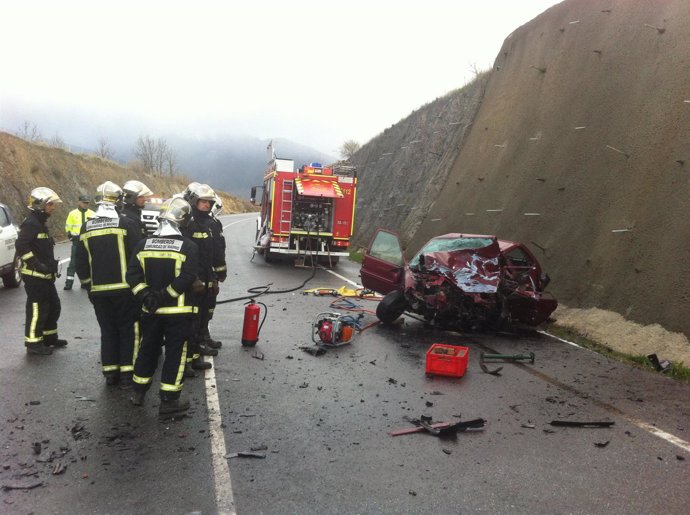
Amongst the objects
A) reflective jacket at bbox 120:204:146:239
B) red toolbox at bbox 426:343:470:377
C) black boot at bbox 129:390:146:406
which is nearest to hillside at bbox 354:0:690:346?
red toolbox at bbox 426:343:470:377

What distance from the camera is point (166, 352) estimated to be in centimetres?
461

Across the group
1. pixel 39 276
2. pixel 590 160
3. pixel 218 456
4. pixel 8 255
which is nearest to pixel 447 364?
pixel 218 456

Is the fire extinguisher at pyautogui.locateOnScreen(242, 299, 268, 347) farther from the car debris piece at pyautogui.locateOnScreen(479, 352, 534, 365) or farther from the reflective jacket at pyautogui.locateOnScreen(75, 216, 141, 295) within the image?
the car debris piece at pyautogui.locateOnScreen(479, 352, 534, 365)

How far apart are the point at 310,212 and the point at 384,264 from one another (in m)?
7.63

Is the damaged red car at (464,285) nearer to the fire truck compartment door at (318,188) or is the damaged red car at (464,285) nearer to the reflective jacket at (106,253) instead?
the reflective jacket at (106,253)

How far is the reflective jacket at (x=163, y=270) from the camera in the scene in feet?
15.0

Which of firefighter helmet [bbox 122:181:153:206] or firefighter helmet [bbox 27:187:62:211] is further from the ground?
firefighter helmet [bbox 122:181:153:206]

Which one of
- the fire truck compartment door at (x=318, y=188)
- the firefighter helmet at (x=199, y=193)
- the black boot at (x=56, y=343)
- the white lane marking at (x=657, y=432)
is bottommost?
the black boot at (x=56, y=343)

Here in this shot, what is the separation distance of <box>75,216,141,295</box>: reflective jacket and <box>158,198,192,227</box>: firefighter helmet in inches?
24.1

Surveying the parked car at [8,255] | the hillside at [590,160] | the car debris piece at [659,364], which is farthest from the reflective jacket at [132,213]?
the hillside at [590,160]

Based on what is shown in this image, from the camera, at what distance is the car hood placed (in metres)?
7.79

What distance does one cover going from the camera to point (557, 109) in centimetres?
1438

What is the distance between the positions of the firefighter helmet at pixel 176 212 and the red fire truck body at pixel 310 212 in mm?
10544

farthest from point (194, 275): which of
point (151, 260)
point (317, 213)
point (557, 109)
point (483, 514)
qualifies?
point (557, 109)
